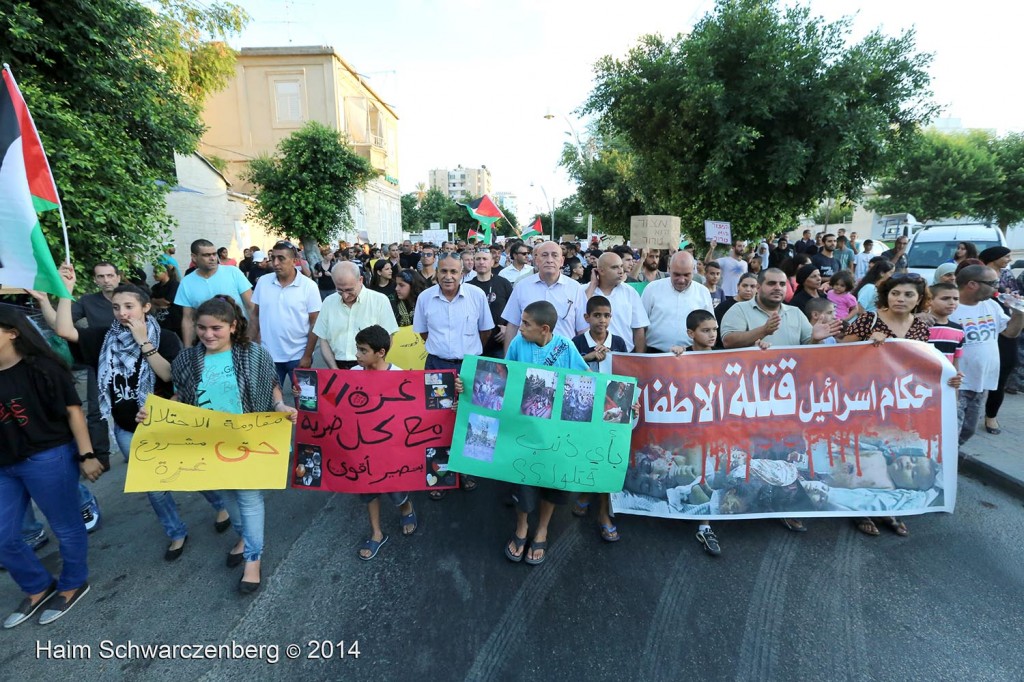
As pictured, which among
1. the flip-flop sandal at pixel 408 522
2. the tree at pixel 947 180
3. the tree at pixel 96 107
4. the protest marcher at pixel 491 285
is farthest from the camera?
the tree at pixel 947 180

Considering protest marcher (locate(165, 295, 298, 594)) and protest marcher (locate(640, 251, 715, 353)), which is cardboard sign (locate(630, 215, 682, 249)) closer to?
protest marcher (locate(640, 251, 715, 353))

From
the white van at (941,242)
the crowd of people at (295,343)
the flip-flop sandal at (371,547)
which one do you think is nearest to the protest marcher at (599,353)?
the crowd of people at (295,343)

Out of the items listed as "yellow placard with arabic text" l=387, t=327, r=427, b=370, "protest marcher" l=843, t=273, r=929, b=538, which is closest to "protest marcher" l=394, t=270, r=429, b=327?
"yellow placard with arabic text" l=387, t=327, r=427, b=370

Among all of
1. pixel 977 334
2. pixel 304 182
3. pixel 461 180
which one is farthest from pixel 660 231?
pixel 461 180

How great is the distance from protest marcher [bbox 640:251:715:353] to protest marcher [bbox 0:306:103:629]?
4.19 m

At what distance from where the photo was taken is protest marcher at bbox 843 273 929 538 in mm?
3512

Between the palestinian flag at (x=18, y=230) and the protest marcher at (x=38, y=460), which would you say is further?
the palestinian flag at (x=18, y=230)

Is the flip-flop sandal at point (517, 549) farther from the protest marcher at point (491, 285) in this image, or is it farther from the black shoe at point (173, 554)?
the protest marcher at point (491, 285)

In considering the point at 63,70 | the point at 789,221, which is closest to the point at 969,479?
the point at 789,221

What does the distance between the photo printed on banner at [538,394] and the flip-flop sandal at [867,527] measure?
7.91 ft

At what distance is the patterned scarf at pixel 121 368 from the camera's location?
3.06 meters

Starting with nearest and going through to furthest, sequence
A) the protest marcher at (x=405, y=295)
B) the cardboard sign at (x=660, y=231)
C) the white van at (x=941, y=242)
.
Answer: the protest marcher at (x=405, y=295) → the cardboard sign at (x=660, y=231) → the white van at (x=941, y=242)

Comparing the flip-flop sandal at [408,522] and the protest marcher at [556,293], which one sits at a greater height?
the protest marcher at [556,293]

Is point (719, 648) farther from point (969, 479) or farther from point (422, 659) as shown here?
point (969, 479)
